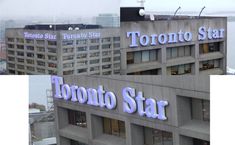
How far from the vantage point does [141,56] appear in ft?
6.81

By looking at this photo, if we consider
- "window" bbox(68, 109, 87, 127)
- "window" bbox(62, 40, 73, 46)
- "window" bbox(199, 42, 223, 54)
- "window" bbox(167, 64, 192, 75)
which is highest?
"window" bbox(62, 40, 73, 46)

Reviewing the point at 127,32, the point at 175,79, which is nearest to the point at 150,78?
the point at 175,79

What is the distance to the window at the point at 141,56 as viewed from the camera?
205cm

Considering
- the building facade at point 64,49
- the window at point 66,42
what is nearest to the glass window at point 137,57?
the building facade at point 64,49

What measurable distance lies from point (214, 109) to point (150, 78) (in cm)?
41

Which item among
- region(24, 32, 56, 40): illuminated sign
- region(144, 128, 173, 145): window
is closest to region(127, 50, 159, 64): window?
region(24, 32, 56, 40): illuminated sign

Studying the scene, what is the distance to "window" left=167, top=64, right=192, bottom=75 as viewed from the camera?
83.8 inches

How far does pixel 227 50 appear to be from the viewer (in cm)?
212

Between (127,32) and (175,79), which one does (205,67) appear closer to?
(175,79)

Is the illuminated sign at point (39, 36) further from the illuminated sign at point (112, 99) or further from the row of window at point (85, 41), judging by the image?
the illuminated sign at point (112, 99)

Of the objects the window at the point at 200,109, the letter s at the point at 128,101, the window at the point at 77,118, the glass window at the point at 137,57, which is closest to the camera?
the glass window at the point at 137,57

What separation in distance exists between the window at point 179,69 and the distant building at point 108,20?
0.38 metres

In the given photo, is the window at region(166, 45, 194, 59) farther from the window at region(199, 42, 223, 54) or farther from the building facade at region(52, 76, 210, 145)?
the building facade at region(52, 76, 210, 145)

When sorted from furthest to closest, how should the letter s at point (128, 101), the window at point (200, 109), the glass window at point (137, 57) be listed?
the letter s at point (128, 101)
the window at point (200, 109)
the glass window at point (137, 57)
